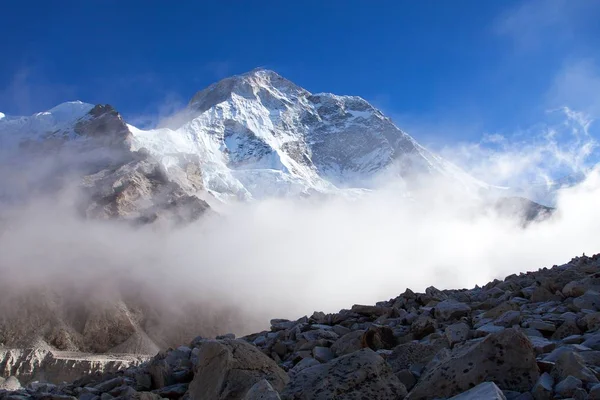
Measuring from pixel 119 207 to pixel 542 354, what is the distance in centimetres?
13404

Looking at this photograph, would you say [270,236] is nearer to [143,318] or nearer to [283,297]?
[283,297]

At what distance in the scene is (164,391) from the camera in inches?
267

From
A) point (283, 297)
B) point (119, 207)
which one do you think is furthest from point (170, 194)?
point (283, 297)

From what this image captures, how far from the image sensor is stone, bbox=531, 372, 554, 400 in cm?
379

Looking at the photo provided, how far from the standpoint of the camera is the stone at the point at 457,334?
6.07 meters

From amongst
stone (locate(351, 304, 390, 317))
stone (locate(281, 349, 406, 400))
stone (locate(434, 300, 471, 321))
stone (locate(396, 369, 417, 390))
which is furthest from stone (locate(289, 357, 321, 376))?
stone (locate(351, 304, 390, 317))

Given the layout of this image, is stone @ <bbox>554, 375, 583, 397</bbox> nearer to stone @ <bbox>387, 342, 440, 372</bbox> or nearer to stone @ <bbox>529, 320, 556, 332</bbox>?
stone @ <bbox>387, 342, 440, 372</bbox>

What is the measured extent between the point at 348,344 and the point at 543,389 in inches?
143

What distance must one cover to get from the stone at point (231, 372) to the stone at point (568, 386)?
2823 mm

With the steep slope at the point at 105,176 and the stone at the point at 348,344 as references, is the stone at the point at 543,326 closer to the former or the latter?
the stone at the point at 348,344

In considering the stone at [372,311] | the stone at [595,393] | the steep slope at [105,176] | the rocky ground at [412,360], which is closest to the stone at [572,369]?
the rocky ground at [412,360]

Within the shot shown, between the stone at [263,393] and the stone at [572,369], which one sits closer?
the stone at [572,369]

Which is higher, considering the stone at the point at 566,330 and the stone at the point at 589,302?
the stone at the point at 589,302

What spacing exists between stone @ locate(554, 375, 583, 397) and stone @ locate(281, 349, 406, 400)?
1379mm
